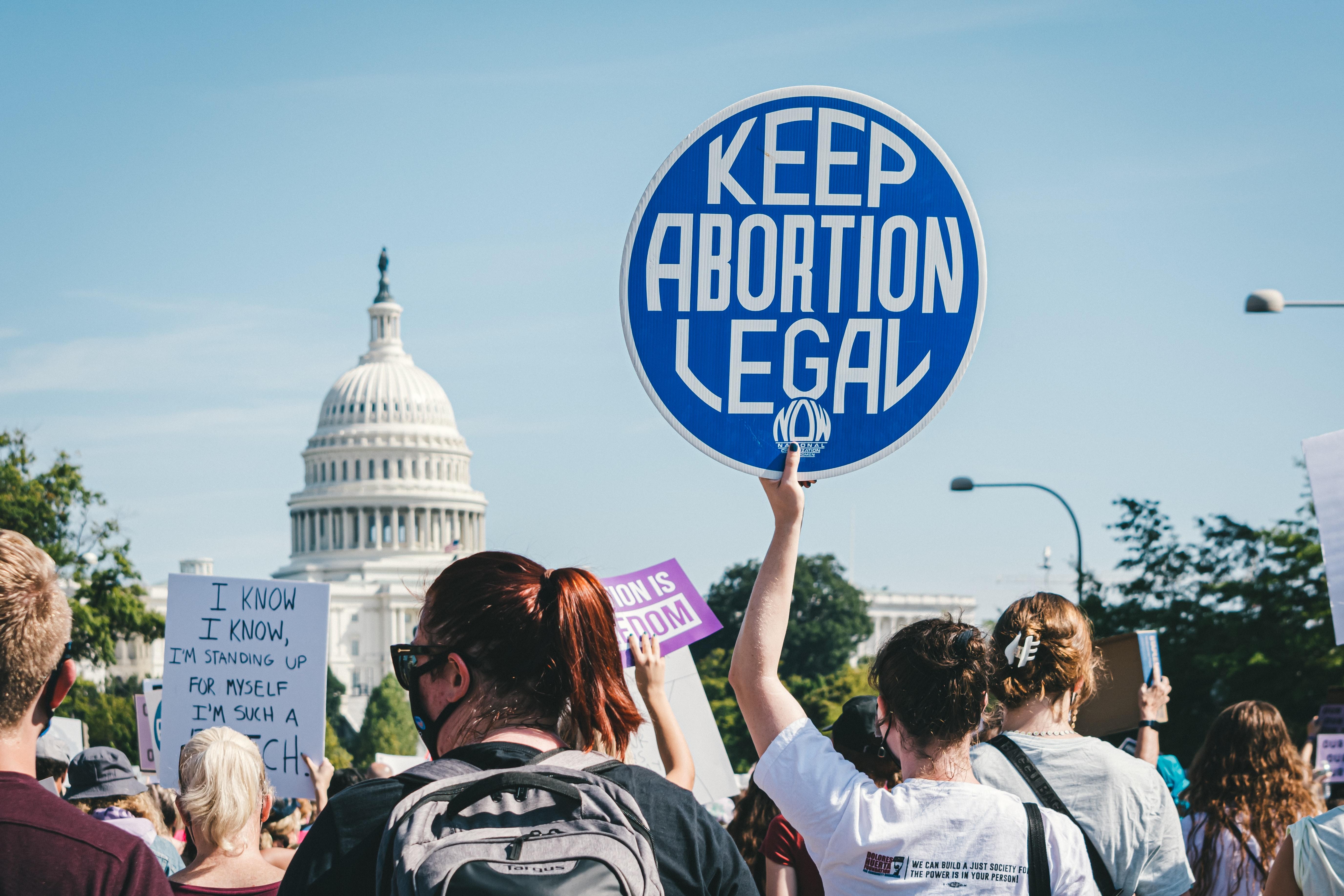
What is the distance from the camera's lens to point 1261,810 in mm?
5301

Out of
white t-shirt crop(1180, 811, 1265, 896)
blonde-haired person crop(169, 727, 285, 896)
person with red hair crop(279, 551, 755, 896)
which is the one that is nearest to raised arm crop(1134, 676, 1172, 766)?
white t-shirt crop(1180, 811, 1265, 896)

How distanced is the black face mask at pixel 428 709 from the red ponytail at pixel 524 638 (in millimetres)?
40

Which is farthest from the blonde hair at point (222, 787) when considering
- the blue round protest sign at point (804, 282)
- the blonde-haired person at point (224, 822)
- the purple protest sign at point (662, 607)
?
the blue round protest sign at point (804, 282)

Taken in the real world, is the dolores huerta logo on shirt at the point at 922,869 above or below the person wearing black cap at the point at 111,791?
above

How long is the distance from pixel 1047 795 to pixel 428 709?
149cm

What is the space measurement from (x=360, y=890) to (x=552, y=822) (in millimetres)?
342

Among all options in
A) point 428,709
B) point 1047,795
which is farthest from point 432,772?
point 1047,795

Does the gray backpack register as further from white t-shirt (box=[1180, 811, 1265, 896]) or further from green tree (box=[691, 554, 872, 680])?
green tree (box=[691, 554, 872, 680])

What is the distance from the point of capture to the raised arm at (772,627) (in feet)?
9.96

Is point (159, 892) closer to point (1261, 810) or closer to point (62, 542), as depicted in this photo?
point (1261, 810)

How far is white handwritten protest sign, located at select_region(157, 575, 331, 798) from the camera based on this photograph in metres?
7.25

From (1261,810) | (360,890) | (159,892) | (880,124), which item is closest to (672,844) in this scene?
(360,890)

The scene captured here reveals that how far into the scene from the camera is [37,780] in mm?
2623

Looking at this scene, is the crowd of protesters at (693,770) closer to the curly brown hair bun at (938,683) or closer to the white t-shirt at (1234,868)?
the curly brown hair bun at (938,683)
